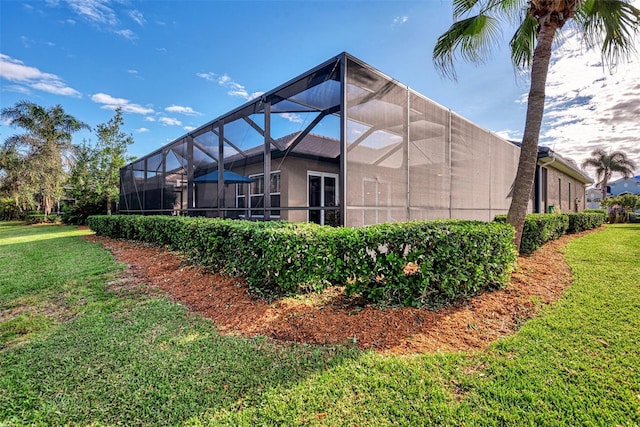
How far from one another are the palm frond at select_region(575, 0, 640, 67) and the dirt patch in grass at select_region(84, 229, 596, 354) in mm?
4222

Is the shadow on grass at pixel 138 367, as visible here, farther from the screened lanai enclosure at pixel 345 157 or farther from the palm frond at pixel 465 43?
the palm frond at pixel 465 43

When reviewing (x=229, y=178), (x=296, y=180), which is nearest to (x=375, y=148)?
(x=296, y=180)

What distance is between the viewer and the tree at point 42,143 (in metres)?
23.0

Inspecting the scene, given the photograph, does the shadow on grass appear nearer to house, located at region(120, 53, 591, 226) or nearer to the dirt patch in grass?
the dirt patch in grass

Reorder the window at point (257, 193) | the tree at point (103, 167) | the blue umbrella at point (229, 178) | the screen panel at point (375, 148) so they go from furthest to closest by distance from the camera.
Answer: the tree at point (103, 167) → the blue umbrella at point (229, 178) → the window at point (257, 193) → the screen panel at point (375, 148)

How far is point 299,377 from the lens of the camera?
2.21 metres

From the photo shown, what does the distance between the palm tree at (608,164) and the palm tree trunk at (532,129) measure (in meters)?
36.8

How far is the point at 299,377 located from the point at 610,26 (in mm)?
7670

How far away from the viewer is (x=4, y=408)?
6.47 feet

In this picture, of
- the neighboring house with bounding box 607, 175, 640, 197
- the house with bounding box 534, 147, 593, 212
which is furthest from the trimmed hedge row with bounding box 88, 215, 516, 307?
the neighboring house with bounding box 607, 175, 640, 197

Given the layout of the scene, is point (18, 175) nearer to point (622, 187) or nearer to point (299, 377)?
point (299, 377)

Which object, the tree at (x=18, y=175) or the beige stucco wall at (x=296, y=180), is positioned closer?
A: the beige stucco wall at (x=296, y=180)

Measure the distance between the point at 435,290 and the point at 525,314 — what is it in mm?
1056

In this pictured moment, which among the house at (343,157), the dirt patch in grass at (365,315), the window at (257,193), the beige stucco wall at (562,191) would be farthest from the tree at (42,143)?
the beige stucco wall at (562,191)
